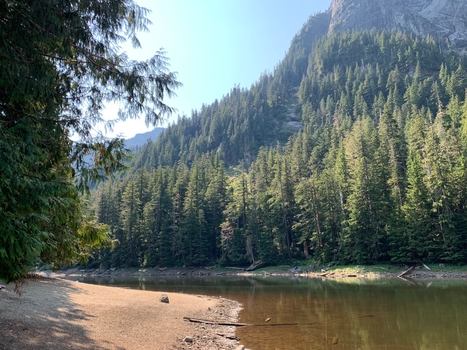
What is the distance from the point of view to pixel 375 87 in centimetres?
12562

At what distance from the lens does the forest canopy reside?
17.9 feet

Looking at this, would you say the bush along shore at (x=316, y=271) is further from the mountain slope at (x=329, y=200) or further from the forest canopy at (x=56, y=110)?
the forest canopy at (x=56, y=110)

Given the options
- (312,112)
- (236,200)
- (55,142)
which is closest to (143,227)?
(236,200)

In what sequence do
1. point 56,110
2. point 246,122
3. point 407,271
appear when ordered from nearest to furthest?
1. point 56,110
2. point 407,271
3. point 246,122

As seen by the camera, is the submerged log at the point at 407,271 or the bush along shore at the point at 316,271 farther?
the submerged log at the point at 407,271

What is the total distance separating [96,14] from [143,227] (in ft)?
200

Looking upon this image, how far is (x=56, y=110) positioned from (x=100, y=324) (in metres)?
8.46

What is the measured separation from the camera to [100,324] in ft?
39.0

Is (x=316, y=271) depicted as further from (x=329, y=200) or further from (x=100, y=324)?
(x=100, y=324)

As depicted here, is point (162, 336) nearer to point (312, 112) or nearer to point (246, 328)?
point (246, 328)

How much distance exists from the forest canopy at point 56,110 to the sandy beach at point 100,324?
238 centimetres

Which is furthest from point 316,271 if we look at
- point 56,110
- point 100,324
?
point 56,110

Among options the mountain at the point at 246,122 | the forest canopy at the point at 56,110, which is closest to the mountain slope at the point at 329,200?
the mountain at the point at 246,122

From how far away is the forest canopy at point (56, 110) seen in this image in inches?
214
